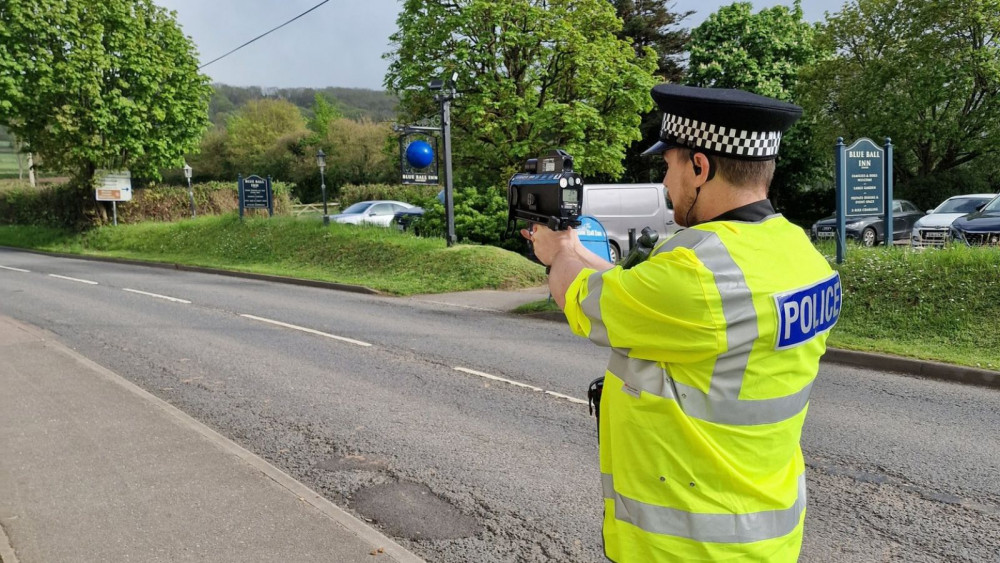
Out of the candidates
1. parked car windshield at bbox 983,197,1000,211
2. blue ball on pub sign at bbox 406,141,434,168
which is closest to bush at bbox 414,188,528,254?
blue ball on pub sign at bbox 406,141,434,168

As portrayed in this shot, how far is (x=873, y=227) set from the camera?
20.1m

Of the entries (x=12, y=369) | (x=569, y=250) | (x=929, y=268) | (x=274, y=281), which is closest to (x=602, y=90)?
(x=274, y=281)

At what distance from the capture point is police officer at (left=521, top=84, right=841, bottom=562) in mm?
1572

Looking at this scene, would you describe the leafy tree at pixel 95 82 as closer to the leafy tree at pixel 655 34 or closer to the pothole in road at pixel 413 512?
the leafy tree at pixel 655 34

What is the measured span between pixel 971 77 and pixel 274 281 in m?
22.7

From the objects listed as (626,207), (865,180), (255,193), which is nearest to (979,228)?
(865,180)

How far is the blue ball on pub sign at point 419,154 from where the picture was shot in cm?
1734

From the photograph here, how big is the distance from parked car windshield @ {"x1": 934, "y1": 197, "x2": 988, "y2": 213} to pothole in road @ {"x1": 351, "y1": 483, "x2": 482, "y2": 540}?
18006 mm

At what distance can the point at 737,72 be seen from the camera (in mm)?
31391

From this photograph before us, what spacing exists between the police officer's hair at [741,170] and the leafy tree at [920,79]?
26705 millimetres

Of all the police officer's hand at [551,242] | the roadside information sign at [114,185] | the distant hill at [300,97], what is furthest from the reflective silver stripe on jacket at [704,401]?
the distant hill at [300,97]

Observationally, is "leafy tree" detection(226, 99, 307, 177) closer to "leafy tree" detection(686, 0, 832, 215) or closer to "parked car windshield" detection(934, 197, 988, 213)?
"leafy tree" detection(686, 0, 832, 215)

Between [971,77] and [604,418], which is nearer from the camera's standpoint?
[604,418]

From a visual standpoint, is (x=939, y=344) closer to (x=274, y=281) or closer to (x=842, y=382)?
(x=842, y=382)
